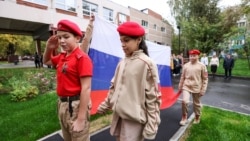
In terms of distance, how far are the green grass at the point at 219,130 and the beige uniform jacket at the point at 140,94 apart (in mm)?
2469

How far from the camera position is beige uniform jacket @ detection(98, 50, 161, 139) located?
2.13 metres

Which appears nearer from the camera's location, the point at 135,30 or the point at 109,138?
the point at 135,30

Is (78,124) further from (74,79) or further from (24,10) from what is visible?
(24,10)

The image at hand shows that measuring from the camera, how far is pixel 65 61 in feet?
7.37

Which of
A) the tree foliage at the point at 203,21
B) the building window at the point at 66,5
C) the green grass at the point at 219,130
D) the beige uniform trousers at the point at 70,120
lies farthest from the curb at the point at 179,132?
the tree foliage at the point at 203,21

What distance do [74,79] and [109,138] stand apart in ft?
8.19

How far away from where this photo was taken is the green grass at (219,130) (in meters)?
4.19

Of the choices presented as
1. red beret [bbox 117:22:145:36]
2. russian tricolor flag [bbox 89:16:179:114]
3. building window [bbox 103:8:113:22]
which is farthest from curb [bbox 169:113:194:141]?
building window [bbox 103:8:113:22]

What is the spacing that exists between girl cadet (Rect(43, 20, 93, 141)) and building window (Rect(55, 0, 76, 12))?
1919 centimetres

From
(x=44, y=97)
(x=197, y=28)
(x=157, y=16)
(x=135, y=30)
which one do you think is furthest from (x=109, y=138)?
(x=157, y=16)

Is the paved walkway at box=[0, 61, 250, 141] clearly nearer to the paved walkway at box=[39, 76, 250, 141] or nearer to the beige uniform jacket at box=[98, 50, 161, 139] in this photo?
the paved walkway at box=[39, 76, 250, 141]

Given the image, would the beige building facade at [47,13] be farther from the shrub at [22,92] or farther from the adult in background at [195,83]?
the adult in background at [195,83]

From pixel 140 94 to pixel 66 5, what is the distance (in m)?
20.5

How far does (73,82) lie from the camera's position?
2.19 m
